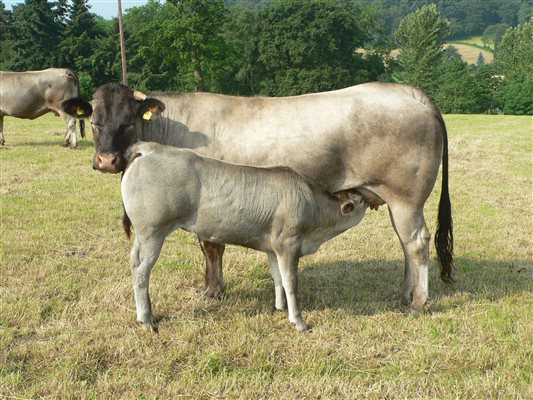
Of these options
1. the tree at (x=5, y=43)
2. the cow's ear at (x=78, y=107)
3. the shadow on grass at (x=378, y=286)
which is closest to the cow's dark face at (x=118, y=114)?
the cow's ear at (x=78, y=107)

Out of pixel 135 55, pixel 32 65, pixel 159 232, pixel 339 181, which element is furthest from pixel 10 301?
pixel 135 55

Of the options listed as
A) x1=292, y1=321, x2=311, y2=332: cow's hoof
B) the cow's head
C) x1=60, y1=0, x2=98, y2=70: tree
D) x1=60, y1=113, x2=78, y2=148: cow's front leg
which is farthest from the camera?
x1=60, y1=0, x2=98, y2=70: tree

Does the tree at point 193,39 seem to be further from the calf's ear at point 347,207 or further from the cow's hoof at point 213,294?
the calf's ear at point 347,207

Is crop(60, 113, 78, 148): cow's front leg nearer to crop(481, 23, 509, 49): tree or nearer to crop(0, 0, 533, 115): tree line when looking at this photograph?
crop(0, 0, 533, 115): tree line

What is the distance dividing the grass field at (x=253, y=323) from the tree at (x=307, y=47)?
48.3 m

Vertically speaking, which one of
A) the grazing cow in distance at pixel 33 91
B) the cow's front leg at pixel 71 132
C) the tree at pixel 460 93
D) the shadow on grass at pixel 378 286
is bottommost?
the tree at pixel 460 93

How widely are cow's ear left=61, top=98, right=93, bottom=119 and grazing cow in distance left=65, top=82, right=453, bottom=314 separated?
1.75 ft

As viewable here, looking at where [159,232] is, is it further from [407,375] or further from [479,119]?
[479,119]

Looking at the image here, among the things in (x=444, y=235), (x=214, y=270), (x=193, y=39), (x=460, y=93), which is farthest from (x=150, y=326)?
(x=460, y=93)

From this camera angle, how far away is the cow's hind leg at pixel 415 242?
5730 millimetres

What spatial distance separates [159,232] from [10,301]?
204cm

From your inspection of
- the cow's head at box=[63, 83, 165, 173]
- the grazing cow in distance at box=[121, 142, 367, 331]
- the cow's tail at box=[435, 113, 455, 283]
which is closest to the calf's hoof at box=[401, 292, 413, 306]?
the cow's tail at box=[435, 113, 455, 283]

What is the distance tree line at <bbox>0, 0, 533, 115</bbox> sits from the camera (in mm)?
48625

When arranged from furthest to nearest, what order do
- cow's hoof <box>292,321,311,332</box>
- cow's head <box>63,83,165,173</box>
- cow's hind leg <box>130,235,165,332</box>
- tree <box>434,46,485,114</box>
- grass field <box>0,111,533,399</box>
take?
1. tree <box>434,46,485,114</box>
2. cow's head <box>63,83,165,173</box>
3. cow's hoof <box>292,321,311,332</box>
4. cow's hind leg <box>130,235,165,332</box>
5. grass field <box>0,111,533,399</box>
